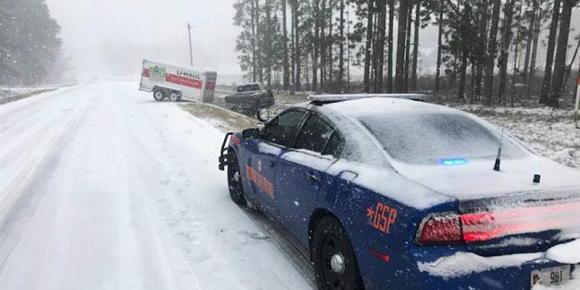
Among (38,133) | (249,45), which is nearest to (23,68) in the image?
(249,45)

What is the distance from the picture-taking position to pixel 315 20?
41.1 metres

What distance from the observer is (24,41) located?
231ft

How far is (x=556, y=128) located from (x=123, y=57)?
19319cm

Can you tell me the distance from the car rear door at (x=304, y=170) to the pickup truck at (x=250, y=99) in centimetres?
1873

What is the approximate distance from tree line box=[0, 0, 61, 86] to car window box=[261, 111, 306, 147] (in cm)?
6141

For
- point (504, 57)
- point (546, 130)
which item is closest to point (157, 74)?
point (504, 57)

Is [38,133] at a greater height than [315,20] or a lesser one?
lesser

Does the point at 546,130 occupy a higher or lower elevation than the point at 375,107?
lower

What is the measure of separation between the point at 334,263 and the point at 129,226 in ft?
9.94

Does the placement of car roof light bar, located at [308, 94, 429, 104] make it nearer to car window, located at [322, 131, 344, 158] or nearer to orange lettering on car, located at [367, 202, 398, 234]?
car window, located at [322, 131, 344, 158]

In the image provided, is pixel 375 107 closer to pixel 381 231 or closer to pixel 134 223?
pixel 381 231

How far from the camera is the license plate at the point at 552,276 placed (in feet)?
8.23

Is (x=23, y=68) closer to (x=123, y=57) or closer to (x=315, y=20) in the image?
(x=315, y=20)

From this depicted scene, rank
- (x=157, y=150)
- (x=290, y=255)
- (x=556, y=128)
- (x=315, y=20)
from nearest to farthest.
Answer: (x=290, y=255), (x=157, y=150), (x=556, y=128), (x=315, y=20)
